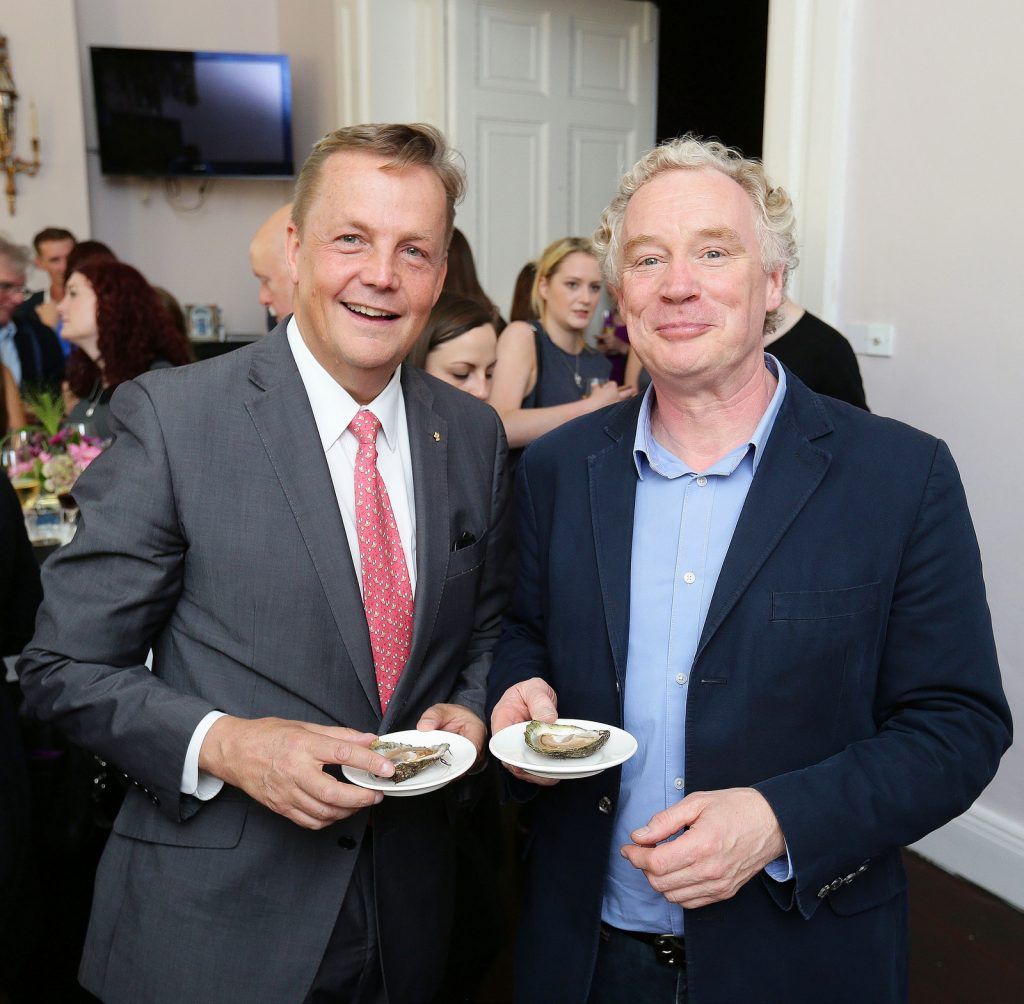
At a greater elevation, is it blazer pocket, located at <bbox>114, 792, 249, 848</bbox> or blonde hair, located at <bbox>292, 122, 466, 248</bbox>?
blonde hair, located at <bbox>292, 122, 466, 248</bbox>

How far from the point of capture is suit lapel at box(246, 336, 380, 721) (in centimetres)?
130

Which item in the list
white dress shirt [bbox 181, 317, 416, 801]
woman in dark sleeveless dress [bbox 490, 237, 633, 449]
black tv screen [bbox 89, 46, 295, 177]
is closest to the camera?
white dress shirt [bbox 181, 317, 416, 801]

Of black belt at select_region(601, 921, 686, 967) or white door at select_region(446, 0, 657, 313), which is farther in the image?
white door at select_region(446, 0, 657, 313)

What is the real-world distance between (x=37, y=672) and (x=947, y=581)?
1.16 metres

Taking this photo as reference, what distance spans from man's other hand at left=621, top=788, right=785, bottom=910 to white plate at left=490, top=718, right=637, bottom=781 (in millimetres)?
82

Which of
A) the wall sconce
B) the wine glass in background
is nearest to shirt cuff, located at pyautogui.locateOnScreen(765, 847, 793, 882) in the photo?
the wine glass in background

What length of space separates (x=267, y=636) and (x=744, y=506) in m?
0.64

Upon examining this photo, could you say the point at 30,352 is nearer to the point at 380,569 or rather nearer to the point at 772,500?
the point at 380,569

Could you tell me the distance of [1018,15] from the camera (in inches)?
98.3

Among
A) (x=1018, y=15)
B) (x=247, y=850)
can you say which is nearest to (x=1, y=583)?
(x=247, y=850)

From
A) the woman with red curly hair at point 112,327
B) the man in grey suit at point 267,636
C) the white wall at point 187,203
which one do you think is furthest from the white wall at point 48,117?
the man in grey suit at point 267,636

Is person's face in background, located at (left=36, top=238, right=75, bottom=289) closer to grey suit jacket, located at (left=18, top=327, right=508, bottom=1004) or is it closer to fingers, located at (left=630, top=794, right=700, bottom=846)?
grey suit jacket, located at (left=18, top=327, right=508, bottom=1004)

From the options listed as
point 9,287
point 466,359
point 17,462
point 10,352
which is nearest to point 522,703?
point 466,359

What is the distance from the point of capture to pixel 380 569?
4.54 feet
